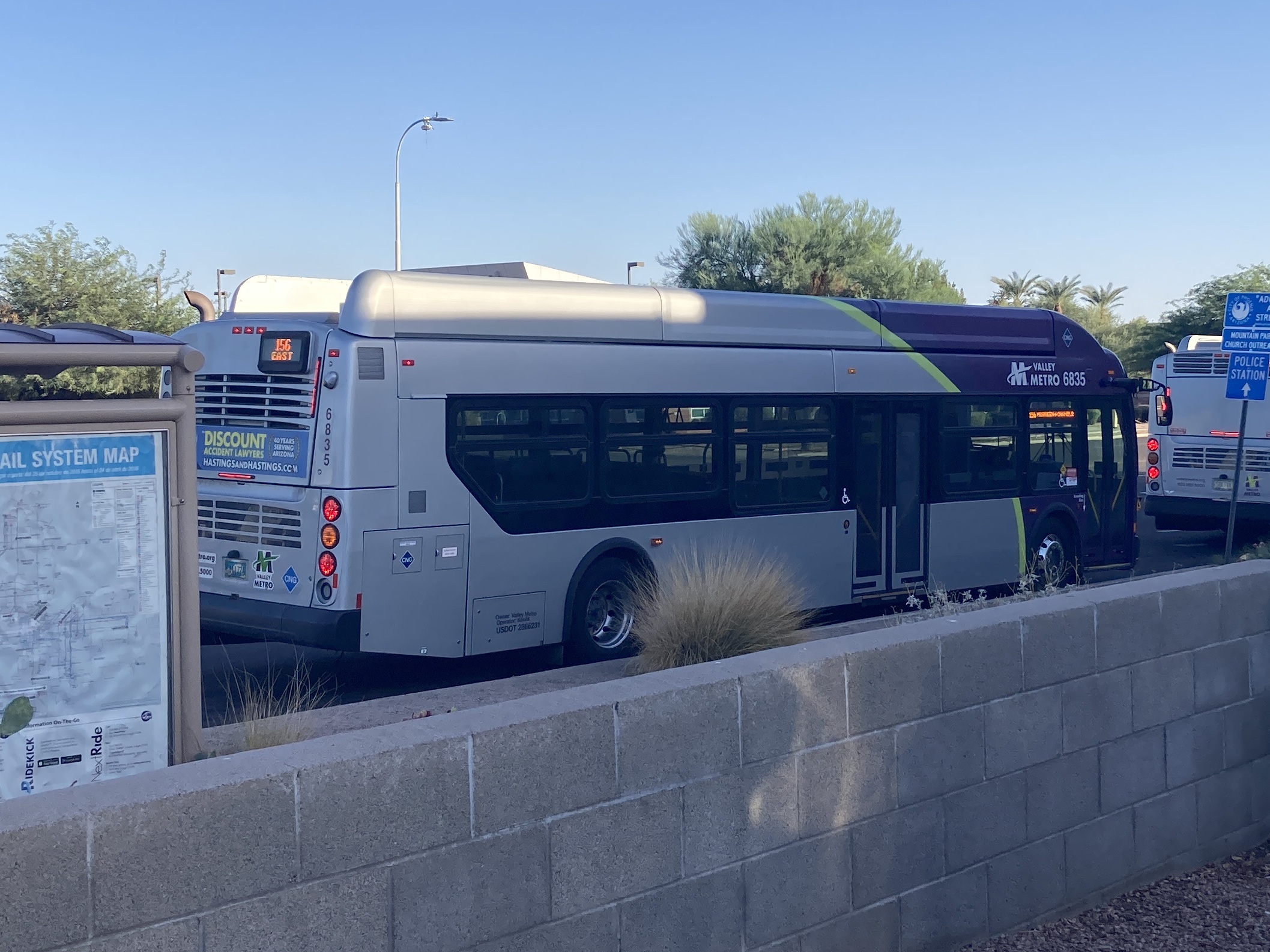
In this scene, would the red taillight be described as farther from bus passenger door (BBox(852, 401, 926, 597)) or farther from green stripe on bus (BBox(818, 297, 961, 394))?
green stripe on bus (BBox(818, 297, 961, 394))

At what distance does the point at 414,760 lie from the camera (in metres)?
3.44

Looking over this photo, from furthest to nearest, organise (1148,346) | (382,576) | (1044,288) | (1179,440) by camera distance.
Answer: (1044,288) → (1148,346) → (1179,440) → (382,576)

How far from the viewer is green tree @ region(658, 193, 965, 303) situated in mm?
50125

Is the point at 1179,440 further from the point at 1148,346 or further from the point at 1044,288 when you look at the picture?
the point at 1044,288

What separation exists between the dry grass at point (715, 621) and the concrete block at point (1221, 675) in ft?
7.46

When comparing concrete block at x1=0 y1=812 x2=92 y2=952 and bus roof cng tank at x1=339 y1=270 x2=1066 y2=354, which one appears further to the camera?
bus roof cng tank at x1=339 y1=270 x2=1066 y2=354

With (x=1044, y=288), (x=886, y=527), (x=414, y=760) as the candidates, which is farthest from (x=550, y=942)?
(x=1044, y=288)

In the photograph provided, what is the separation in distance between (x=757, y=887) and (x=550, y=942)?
857 millimetres

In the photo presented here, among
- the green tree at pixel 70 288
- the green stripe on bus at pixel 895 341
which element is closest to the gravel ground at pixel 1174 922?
the green stripe on bus at pixel 895 341

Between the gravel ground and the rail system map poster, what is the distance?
3.31 m

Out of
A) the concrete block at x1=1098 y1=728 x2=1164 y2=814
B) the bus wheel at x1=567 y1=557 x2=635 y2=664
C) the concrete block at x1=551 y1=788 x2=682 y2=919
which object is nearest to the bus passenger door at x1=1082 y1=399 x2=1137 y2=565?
the bus wheel at x1=567 y1=557 x2=635 y2=664

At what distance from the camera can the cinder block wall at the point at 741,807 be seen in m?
3.04

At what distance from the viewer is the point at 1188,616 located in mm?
6012

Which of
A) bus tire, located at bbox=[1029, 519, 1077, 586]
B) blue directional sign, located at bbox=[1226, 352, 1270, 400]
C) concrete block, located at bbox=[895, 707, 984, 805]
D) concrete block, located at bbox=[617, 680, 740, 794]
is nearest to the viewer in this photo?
concrete block, located at bbox=[617, 680, 740, 794]
